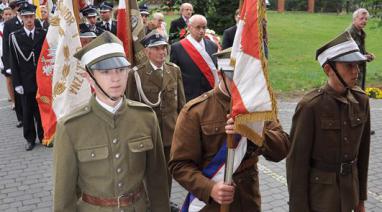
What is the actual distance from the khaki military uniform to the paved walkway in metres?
2.97

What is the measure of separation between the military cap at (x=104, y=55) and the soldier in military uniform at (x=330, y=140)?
156 cm

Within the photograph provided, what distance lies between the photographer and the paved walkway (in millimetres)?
5816

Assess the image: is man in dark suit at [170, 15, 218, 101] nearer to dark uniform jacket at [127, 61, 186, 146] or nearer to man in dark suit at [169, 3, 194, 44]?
dark uniform jacket at [127, 61, 186, 146]

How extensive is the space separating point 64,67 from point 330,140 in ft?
8.39

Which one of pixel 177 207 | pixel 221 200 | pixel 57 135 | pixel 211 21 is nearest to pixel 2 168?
pixel 177 207

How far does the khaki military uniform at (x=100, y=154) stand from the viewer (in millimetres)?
2859

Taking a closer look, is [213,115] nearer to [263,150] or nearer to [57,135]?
[263,150]

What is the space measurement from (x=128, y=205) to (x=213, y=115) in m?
0.81

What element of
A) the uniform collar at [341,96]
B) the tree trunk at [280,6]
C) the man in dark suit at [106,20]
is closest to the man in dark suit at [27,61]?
the man in dark suit at [106,20]

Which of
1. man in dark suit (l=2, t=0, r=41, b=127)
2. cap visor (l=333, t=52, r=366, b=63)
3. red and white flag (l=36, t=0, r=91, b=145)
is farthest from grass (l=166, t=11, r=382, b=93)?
cap visor (l=333, t=52, r=366, b=63)

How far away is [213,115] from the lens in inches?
124

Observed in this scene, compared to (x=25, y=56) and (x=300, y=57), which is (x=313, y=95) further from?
(x=300, y=57)

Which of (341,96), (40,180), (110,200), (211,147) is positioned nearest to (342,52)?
(341,96)

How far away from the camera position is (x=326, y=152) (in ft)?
12.0
